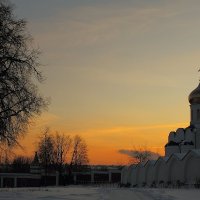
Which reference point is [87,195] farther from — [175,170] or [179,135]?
[179,135]

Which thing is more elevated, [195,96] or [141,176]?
[195,96]

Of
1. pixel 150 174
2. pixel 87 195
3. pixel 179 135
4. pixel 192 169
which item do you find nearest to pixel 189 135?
pixel 179 135

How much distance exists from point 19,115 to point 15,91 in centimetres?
127

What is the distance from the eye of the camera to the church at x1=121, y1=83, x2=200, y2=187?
5147 centimetres

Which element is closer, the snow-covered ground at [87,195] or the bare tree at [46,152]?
the snow-covered ground at [87,195]

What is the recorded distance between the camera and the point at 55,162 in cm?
7994

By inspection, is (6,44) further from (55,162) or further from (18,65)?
(55,162)

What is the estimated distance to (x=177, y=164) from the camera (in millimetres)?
→ 53625

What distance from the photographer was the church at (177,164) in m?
51.5

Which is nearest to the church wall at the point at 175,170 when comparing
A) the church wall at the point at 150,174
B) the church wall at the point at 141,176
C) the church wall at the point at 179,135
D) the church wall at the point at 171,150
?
the church wall at the point at 150,174

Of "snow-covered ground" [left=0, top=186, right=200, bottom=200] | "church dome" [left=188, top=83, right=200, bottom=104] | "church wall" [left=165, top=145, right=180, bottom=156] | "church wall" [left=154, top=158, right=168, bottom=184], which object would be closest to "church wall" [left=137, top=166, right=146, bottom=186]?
"church wall" [left=154, top=158, right=168, bottom=184]

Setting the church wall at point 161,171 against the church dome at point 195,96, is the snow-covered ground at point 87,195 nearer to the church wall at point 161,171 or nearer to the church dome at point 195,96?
the church wall at point 161,171

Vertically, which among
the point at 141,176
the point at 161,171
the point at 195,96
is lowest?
the point at 141,176

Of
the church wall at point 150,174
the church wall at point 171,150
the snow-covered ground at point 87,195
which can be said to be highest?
the church wall at point 171,150
